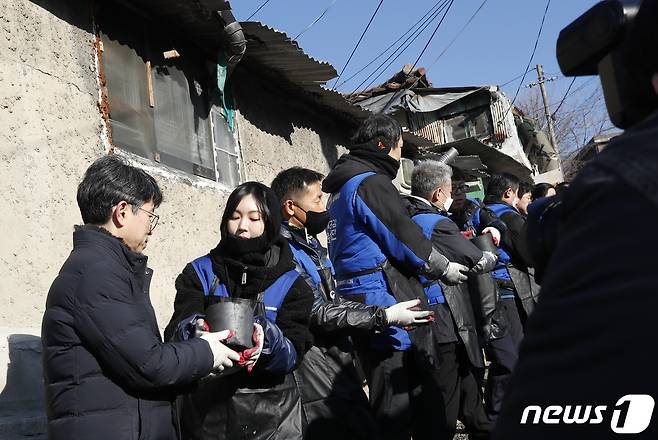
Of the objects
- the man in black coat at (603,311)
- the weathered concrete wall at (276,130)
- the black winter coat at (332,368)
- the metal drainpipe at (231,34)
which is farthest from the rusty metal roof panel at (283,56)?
the man in black coat at (603,311)

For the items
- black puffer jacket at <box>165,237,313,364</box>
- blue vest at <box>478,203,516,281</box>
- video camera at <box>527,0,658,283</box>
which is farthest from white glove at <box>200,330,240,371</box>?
blue vest at <box>478,203,516,281</box>

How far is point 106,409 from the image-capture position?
2461 mm

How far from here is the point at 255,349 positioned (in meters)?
2.65

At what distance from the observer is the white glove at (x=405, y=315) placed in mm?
3400

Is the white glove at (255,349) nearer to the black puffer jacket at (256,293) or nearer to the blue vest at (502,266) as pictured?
the black puffer jacket at (256,293)

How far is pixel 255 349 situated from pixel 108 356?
527mm

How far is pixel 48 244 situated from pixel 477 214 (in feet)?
10.7

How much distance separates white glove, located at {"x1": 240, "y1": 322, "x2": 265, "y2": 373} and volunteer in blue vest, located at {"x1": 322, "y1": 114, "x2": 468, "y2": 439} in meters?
1.06

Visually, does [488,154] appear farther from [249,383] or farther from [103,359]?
[103,359]

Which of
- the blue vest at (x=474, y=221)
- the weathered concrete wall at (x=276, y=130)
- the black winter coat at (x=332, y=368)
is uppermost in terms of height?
the weathered concrete wall at (x=276, y=130)

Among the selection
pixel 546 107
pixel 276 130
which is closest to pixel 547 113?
pixel 546 107

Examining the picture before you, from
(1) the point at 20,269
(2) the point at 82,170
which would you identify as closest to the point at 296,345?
(1) the point at 20,269

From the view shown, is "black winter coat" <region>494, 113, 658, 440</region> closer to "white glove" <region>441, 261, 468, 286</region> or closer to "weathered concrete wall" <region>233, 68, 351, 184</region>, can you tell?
"white glove" <region>441, 261, 468, 286</region>

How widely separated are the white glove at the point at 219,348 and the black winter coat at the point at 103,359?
19 millimetres
